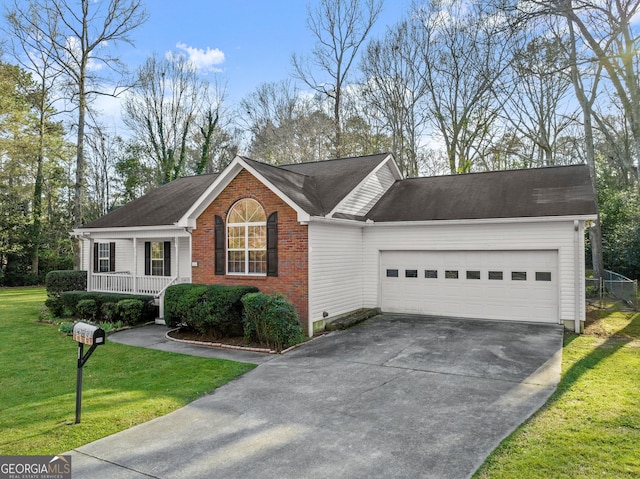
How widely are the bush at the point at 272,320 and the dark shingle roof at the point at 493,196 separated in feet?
18.0

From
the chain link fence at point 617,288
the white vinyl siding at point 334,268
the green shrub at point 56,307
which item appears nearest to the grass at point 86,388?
the white vinyl siding at point 334,268

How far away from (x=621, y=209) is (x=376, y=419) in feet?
81.5

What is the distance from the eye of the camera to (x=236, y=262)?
1273 centimetres

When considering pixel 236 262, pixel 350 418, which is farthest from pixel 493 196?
pixel 350 418

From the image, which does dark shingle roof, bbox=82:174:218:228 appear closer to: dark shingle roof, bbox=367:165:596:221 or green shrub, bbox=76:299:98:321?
green shrub, bbox=76:299:98:321

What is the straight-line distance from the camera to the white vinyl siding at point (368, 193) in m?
13.5

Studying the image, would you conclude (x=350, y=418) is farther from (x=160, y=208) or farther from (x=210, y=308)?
(x=160, y=208)

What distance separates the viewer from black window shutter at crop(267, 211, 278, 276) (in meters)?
11.8

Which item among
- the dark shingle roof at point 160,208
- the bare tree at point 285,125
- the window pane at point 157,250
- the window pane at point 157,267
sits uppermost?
the bare tree at point 285,125

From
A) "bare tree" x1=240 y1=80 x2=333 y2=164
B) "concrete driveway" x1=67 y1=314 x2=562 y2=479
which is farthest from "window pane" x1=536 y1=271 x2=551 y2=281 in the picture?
"bare tree" x1=240 y1=80 x2=333 y2=164

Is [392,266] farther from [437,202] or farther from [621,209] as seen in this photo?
[621,209]

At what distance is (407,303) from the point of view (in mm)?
13969

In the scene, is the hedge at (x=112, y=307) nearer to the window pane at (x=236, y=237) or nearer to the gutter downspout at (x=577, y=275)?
the window pane at (x=236, y=237)

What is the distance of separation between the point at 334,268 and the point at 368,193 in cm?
374
